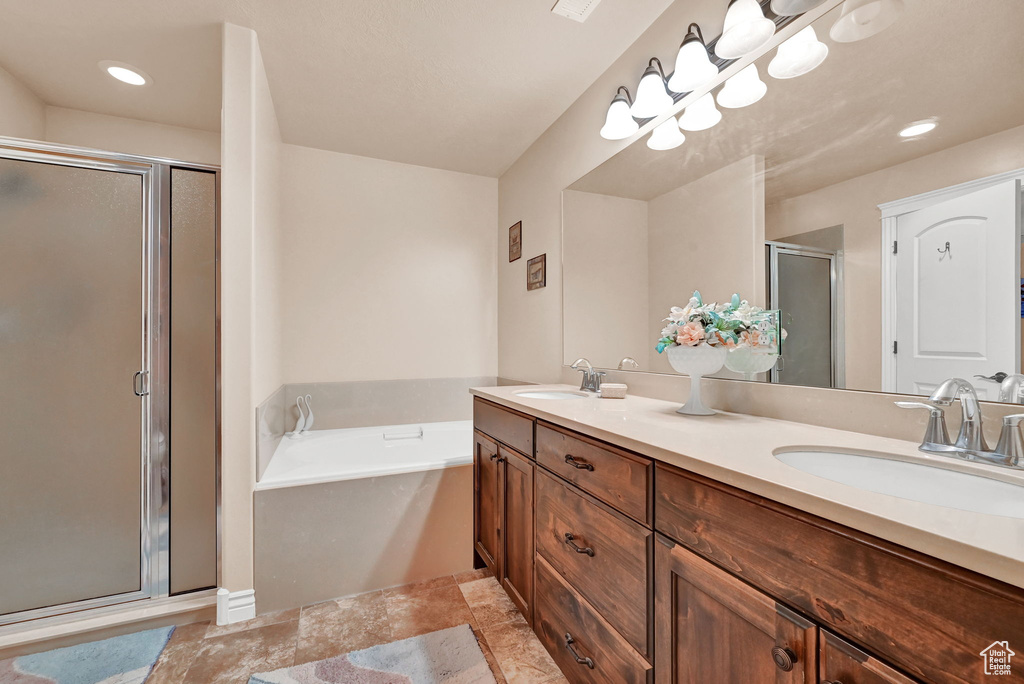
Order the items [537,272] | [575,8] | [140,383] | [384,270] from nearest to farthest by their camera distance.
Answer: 1. [575,8]
2. [140,383]
3. [537,272]
4. [384,270]

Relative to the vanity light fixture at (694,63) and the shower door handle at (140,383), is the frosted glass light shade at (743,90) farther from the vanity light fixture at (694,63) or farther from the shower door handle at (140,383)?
the shower door handle at (140,383)

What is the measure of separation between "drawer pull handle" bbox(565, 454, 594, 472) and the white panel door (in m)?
0.76

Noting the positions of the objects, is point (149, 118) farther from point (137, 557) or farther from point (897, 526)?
point (897, 526)

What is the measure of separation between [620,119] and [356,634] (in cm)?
236

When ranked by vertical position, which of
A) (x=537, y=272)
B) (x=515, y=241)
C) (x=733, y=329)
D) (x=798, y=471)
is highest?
(x=515, y=241)

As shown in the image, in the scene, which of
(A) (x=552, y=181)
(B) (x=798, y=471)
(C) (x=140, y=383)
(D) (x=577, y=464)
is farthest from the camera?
(A) (x=552, y=181)

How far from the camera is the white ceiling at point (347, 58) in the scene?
1726mm

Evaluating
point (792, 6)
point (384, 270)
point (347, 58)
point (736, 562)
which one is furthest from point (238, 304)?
point (792, 6)

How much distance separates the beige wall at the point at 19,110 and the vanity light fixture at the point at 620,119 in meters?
2.83

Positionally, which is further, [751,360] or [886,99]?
[751,360]

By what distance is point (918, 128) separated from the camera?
39.4 inches

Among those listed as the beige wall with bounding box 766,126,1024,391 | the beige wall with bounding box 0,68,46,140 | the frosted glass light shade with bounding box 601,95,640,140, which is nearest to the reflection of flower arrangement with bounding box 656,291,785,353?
the beige wall with bounding box 766,126,1024,391

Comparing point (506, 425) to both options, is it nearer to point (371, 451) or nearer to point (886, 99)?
point (371, 451)

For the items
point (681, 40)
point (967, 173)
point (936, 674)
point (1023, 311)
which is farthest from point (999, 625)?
point (681, 40)
